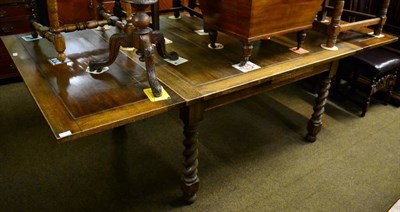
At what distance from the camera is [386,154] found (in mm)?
Answer: 2158

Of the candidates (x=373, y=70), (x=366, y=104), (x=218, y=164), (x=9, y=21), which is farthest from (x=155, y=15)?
(x=366, y=104)

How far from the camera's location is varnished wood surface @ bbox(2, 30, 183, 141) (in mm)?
1208

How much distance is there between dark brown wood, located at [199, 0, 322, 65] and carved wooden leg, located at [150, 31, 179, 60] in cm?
25

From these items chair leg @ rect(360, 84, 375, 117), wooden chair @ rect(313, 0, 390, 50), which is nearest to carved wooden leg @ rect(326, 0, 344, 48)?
wooden chair @ rect(313, 0, 390, 50)

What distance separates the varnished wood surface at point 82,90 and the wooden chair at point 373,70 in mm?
1609

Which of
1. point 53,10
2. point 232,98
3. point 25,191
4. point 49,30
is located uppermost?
point 53,10

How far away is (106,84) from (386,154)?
5.54ft

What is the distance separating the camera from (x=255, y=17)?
1.52 metres

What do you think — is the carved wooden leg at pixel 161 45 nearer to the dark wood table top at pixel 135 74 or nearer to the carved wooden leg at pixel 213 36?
the dark wood table top at pixel 135 74

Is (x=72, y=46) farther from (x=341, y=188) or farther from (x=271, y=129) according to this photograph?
(x=341, y=188)

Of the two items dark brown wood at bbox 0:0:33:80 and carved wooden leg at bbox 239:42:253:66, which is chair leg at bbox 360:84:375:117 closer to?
carved wooden leg at bbox 239:42:253:66

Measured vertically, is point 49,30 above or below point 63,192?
above

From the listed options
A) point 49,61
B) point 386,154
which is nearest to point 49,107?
point 49,61

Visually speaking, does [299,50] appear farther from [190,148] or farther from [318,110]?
[190,148]
